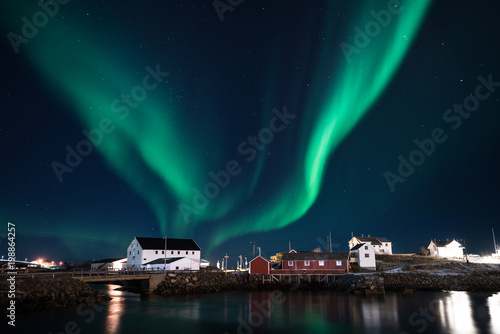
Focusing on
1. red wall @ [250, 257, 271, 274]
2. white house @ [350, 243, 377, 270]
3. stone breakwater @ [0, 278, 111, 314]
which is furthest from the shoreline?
white house @ [350, 243, 377, 270]

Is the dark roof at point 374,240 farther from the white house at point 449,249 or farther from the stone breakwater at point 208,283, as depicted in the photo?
the stone breakwater at point 208,283

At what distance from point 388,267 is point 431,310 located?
3961cm

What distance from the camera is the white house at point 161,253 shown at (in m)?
73.6

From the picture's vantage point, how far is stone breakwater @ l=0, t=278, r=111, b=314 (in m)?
35.9

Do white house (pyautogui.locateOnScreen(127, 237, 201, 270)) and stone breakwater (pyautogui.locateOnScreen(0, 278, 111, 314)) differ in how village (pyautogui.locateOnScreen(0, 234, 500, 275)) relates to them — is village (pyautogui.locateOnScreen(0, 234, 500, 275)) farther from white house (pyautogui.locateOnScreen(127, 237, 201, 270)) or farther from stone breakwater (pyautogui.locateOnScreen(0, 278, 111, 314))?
stone breakwater (pyautogui.locateOnScreen(0, 278, 111, 314))

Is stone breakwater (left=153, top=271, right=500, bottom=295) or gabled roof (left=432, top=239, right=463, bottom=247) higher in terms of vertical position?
gabled roof (left=432, top=239, right=463, bottom=247)

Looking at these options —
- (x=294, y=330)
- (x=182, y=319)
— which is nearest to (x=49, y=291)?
(x=182, y=319)

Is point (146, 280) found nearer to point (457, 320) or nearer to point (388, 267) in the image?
point (457, 320)

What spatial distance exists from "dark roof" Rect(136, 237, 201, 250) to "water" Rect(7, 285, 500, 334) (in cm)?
2932

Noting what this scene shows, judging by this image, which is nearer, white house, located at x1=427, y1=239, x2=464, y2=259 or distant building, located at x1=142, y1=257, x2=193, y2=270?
distant building, located at x1=142, y1=257, x2=193, y2=270

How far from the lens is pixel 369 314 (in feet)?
120

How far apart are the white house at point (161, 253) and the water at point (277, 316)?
2522 centimetres

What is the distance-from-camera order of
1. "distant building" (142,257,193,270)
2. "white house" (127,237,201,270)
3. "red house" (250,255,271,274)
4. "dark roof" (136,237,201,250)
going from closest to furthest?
"red house" (250,255,271,274)
"distant building" (142,257,193,270)
"white house" (127,237,201,270)
"dark roof" (136,237,201,250)

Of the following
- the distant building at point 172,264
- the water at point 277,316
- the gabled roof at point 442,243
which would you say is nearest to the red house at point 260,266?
the distant building at point 172,264
